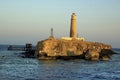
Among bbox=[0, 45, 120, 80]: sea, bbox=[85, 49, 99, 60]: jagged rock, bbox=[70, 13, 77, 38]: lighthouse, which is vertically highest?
bbox=[70, 13, 77, 38]: lighthouse

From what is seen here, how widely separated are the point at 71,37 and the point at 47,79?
52.3m

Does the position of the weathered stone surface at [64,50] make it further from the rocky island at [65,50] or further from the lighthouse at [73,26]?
Answer: the lighthouse at [73,26]

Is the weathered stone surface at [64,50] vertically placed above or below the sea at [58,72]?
above

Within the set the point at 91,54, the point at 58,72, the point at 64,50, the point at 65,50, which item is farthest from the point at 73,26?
the point at 58,72

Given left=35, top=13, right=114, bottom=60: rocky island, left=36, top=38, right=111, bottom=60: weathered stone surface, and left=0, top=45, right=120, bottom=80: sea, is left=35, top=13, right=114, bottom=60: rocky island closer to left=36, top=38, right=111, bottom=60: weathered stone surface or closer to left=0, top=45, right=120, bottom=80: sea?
left=36, top=38, right=111, bottom=60: weathered stone surface

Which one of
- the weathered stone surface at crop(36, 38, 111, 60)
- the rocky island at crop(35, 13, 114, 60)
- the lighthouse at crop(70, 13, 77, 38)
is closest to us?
the weathered stone surface at crop(36, 38, 111, 60)

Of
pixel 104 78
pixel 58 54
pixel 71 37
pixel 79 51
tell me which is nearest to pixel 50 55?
pixel 58 54

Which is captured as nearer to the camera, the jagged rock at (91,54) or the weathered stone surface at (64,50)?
the jagged rock at (91,54)

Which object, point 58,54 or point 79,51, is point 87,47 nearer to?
point 79,51

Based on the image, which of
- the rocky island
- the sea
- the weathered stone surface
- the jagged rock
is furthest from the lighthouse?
the sea

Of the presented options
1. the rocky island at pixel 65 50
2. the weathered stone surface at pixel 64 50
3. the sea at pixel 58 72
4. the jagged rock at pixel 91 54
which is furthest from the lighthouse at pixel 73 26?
the sea at pixel 58 72

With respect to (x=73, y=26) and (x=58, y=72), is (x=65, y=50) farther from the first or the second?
(x=58, y=72)

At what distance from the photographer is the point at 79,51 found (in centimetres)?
8162

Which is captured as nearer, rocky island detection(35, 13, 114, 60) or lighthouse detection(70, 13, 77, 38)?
rocky island detection(35, 13, 114, 60)
